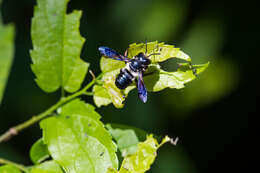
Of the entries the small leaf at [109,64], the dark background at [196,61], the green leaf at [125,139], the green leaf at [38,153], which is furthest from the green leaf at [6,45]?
the dark background at [196,61]

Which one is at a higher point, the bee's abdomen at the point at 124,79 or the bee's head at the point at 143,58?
the bee's head at the point at 143,58

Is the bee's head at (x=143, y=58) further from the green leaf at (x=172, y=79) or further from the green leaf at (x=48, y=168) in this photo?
the green leaf at (x=48, y=168)

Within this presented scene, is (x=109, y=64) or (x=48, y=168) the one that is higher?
(x=109, y=64)

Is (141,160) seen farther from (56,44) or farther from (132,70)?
(56,44)

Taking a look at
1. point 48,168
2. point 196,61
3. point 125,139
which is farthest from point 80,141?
point 196,61

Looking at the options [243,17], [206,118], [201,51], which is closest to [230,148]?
[206,118]

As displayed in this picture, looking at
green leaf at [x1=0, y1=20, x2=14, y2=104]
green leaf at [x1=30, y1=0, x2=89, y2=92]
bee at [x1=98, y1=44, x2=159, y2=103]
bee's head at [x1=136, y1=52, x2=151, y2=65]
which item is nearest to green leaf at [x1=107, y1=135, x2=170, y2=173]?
bee at [x1=98, y1=44, x2=159, y2=103]
